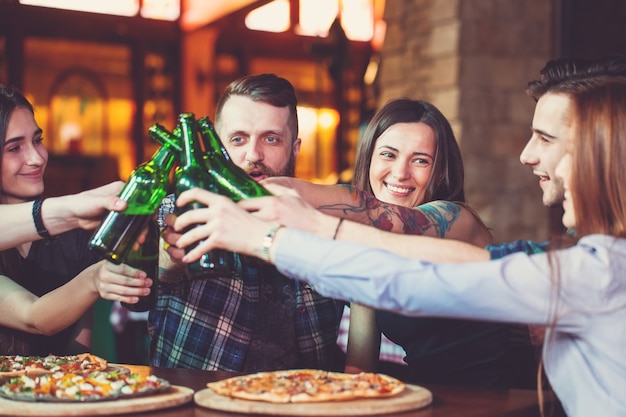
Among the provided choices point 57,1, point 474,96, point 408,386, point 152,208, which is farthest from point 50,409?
point 57,1

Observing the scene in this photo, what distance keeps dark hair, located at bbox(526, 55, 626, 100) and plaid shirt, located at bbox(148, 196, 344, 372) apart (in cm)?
79

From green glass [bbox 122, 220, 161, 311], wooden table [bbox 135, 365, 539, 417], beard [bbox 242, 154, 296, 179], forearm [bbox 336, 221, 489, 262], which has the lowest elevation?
wooden table [bbox 135, 365, 539, 417]

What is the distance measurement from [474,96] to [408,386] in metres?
3.48

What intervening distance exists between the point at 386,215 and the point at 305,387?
0.55 meters

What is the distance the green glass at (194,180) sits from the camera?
1.60m

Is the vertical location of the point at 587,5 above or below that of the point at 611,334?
above

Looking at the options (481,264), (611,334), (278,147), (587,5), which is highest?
(587,5)

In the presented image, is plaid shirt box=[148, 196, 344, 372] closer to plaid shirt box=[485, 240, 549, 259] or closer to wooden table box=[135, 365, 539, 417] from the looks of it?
wooden table box=[135, 365, 539, 417]

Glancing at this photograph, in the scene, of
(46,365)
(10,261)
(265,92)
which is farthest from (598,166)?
(10,261)

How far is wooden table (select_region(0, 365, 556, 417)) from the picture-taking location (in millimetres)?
1499

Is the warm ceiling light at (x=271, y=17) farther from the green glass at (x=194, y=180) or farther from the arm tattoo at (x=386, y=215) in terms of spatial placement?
the green glass at (x=194, y=180)

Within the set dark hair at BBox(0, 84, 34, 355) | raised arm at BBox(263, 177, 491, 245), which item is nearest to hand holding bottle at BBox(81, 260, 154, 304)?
raised arm at BBox(263, 177, 491, 245)

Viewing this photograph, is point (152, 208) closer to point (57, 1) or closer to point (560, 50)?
point (560, 50)

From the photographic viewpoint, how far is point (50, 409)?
1.46 m
